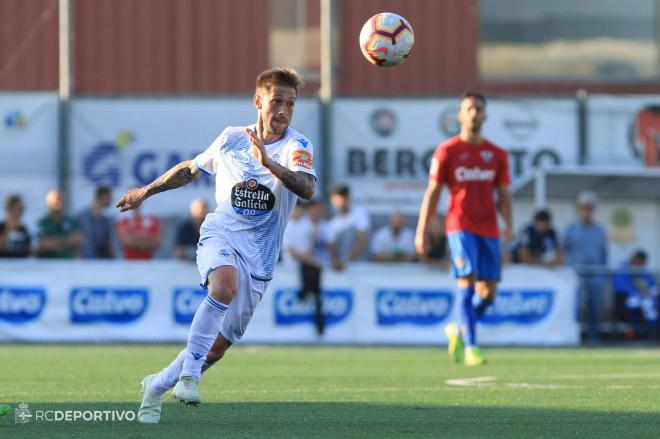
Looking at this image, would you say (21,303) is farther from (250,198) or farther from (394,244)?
(250,198)

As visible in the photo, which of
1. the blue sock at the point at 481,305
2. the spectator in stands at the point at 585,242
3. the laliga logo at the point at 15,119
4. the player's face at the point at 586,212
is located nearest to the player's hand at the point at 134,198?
the blue sock at the point at 481,305

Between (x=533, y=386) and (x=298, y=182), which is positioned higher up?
(x=298, y=182)

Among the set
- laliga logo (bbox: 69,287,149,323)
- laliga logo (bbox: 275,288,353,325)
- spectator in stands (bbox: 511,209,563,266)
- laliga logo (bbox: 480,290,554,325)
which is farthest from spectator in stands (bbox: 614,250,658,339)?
laliga logo (bbox: 69,287,149,323)

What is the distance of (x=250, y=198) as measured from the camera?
8.09 metres

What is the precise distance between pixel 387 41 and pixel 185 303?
9.13 meters

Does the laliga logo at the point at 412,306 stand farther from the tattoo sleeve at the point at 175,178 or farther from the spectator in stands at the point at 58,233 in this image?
the tattoo sleeve at the point at 175,178

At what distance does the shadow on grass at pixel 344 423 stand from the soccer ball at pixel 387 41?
105 inches

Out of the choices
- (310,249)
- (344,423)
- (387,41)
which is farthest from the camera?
(310,249)

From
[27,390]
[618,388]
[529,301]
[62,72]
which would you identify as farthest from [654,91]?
[27,390]

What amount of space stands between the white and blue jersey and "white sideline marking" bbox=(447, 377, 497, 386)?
118 inches

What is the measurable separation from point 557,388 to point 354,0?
16.5 meters

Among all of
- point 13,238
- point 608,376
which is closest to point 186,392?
point 608,376

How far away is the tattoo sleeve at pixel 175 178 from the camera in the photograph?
816cm

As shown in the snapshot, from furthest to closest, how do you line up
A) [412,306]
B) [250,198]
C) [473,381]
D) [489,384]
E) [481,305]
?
1. [412,306]
2. [481,305]
3. [473,381]
4. [489,384]
5. [250,198]
